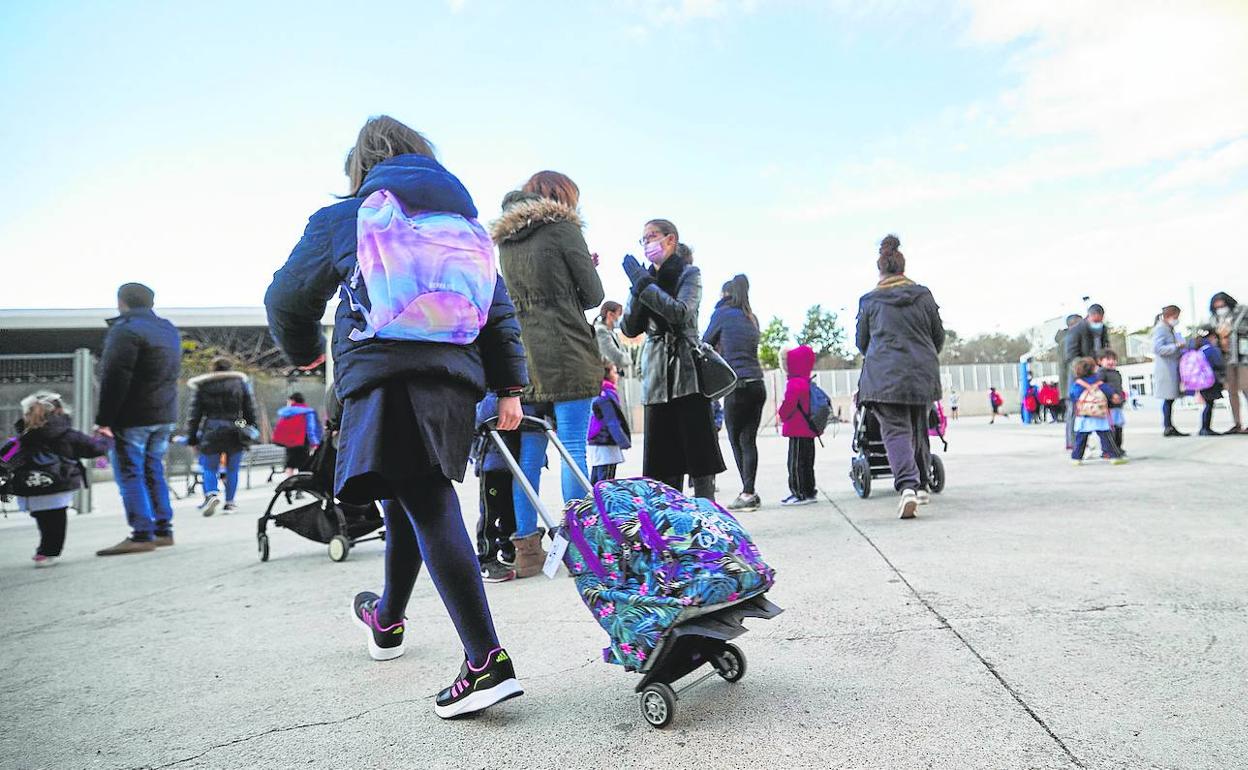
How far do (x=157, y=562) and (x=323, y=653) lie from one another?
135 inches

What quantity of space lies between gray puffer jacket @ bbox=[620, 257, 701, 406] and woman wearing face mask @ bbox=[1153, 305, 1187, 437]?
9834 mm

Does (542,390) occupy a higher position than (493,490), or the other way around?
(542,390)

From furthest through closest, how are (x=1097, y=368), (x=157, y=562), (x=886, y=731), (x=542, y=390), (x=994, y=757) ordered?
(x=1097, y=368)
(x=157, y=562)
(x=542, y=390)
(x=886, y=731)
(x=994, y=757)

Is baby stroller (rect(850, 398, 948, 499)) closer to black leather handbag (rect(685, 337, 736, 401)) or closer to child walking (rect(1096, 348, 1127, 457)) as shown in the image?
black leather handbag (rect(685, 337, 736, 401))

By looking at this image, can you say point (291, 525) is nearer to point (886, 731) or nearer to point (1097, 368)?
point (886, 731)

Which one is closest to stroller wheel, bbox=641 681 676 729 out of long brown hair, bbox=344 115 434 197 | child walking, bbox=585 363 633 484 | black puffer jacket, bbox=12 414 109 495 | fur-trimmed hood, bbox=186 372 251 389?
long brown hair, bbox=344 115 434 197

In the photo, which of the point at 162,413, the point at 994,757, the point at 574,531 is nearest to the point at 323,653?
the point at 574,531

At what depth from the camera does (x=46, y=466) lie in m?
6.00

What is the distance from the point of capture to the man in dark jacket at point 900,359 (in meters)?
6.04

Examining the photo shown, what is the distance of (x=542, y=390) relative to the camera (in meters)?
4.39

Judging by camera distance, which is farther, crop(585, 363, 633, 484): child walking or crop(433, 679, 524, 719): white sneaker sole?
crop(585, 363, 633, 484): child walking

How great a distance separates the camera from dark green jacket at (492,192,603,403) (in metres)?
4.40

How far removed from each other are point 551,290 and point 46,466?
416 centimetres

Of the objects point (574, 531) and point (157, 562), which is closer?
point (574, 531)
